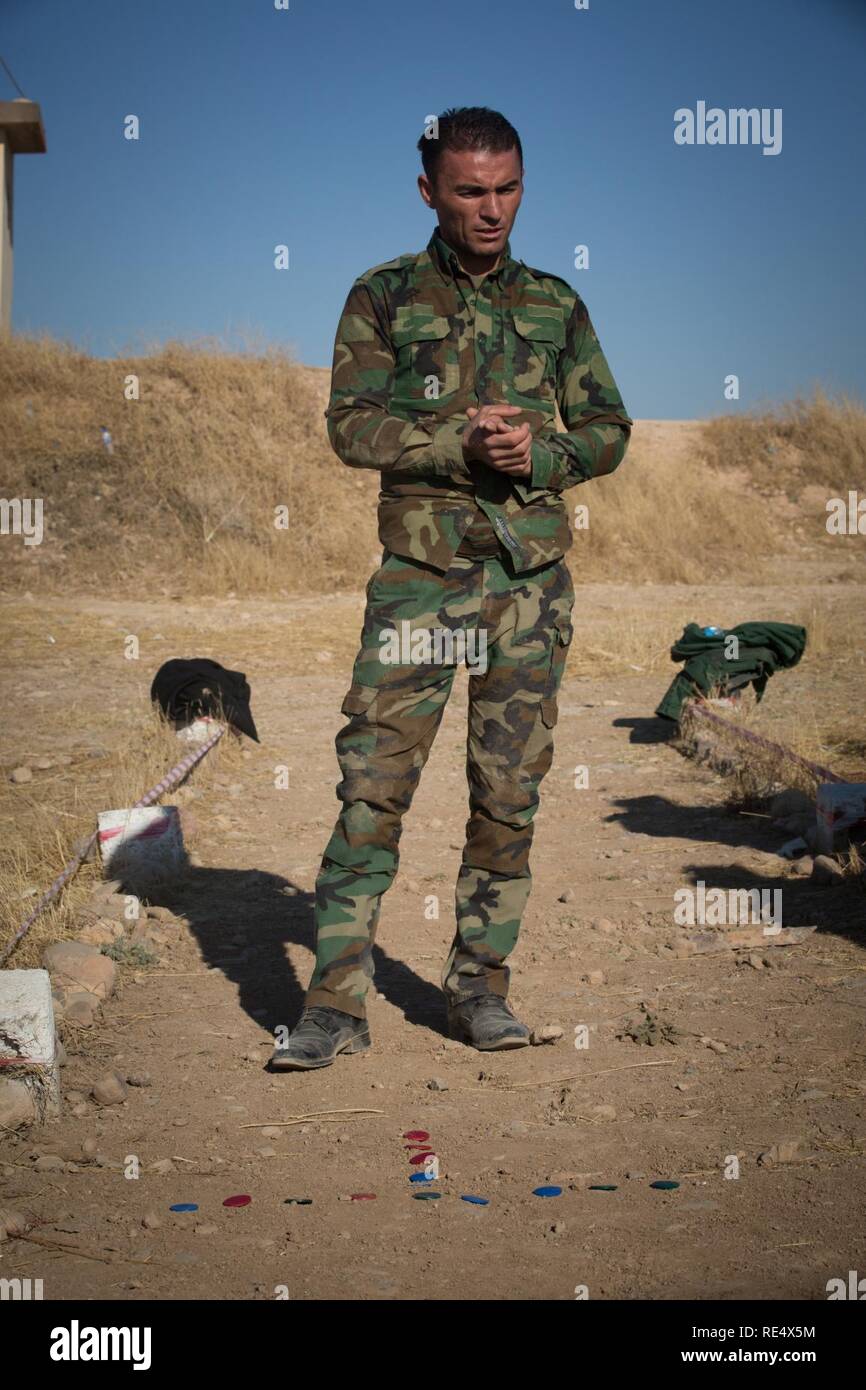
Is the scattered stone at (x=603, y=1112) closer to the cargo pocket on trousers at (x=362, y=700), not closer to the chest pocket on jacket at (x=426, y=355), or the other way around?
the cargo pocket on trousers at (x=362, y=700)

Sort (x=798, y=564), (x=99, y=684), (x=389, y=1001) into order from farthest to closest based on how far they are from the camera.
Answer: (x=798, y=564) → (x=99, y=684) → (x=389, y=1001)

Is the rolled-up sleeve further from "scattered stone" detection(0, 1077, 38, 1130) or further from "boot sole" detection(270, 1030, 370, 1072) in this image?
"scattered stone" detection(0, 1077, 38, 1130)

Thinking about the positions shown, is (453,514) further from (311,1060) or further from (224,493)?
(224,493)

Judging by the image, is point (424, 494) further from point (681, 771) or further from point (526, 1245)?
point (681, 771)

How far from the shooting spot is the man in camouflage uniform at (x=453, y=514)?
123 inches

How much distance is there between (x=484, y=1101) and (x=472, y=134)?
2242 mm

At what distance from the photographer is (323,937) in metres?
3.22

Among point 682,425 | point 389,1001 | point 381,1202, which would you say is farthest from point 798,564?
point 381,1202

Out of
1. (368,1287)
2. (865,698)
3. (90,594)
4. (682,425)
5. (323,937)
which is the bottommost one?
(368,1287)

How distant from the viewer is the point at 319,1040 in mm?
3205

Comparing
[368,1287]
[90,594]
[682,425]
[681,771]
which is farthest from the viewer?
[682,425]

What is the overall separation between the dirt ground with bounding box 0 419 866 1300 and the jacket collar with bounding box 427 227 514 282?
1.93 meters

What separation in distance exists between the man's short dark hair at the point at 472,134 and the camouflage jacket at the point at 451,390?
0.21 meters

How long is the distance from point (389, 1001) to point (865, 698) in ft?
18.5
